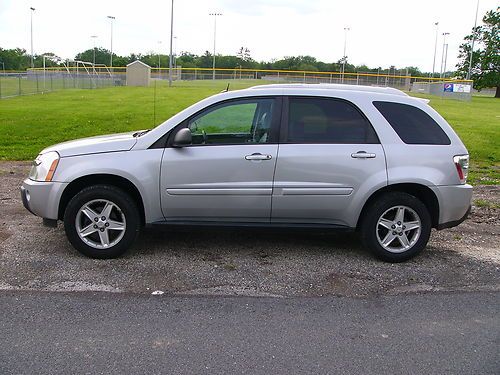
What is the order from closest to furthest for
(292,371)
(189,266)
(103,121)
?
(292,371) < (189,266) < (103,121)

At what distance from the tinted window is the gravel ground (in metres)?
0.95

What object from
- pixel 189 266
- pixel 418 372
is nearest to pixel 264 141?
pixel 189 266

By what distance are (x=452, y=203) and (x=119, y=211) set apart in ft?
10.7

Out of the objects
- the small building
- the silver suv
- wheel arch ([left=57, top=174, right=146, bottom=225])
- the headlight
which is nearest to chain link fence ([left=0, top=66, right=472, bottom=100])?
the small building

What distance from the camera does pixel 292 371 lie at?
3.12 meters

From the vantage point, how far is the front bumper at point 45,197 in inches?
192

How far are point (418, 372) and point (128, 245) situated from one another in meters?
2.91

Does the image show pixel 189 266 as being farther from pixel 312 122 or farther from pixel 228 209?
pixel 312 122

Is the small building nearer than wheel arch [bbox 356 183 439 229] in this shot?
No

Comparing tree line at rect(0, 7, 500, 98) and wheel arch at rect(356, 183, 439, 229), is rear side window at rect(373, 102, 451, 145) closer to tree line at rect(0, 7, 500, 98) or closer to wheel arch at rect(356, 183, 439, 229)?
wheel arch at rect(356, 183, 439, 229)

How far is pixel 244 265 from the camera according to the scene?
4930 millimetres

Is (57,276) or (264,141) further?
(264,141)

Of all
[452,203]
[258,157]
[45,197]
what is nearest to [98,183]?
[45,197]

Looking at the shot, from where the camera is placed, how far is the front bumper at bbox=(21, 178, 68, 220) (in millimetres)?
4879
